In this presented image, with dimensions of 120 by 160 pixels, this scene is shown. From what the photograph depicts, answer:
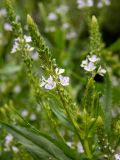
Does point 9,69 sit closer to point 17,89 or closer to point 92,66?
point 17,89

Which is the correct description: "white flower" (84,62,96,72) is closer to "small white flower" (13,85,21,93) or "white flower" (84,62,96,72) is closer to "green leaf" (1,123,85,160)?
"green leaf" (1,123,85,160)

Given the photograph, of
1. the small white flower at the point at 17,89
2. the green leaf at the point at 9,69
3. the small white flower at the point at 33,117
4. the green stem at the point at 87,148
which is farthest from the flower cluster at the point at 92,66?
the small white flower at the point at 17,89

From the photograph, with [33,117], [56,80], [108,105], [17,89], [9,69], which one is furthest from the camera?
[17,89]

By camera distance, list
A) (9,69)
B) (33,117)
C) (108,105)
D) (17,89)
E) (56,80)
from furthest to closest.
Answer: (17,89) < (9,69) < (33,117) < (108,105) < (56,80)

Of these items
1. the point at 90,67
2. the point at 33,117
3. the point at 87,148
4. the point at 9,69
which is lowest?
the point at 87,148

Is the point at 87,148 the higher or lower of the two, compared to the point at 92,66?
lower

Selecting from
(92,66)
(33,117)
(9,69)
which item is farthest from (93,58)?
(9,69)

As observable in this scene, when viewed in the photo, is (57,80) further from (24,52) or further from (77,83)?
(77,83)

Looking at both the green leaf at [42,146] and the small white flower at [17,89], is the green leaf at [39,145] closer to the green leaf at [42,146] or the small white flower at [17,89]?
the green leaf at [42,146]

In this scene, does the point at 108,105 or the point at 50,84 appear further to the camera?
the point at 108,105


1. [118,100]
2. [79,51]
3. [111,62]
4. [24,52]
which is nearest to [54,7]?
[79,51]

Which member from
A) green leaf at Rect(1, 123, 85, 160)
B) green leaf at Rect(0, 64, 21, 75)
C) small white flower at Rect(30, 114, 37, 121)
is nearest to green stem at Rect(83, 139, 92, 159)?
green leaf at Rect(1, 123, 85, 160)
